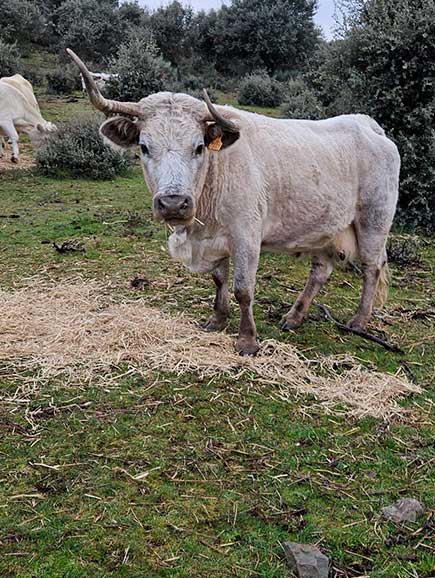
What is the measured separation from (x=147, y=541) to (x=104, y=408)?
1288mm

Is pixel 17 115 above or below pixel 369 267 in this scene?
above

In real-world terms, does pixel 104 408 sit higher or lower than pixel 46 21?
lower

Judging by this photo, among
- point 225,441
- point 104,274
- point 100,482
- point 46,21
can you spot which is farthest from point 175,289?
point 46,21

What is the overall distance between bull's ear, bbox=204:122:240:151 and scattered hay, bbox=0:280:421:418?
A: 1.54 meters

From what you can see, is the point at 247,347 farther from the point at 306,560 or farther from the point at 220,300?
the point at 306,560

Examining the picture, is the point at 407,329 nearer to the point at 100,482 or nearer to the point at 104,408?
the point at 104,408

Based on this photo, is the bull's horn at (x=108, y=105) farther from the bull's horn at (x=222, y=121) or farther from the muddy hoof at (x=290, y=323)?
the muddy hoof at (x=290, y=323)

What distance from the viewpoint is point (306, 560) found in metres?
2.76

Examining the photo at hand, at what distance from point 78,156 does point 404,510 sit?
1026 cm

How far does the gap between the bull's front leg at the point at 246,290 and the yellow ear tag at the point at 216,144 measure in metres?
0.80

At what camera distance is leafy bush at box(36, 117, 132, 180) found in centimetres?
1216

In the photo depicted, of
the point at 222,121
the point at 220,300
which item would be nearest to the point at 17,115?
the point at 220,300

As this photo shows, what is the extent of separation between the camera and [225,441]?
3812 mm

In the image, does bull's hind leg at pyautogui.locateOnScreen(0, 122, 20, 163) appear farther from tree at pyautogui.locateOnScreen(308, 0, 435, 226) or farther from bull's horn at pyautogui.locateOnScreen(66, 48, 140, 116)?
bull's horn at pyautogui.locateOnScreen(66, 48, 140, 116)
